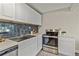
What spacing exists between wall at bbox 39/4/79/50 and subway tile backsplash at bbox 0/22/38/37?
34 centimetres

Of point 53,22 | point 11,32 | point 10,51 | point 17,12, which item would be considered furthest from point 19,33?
point 10,51

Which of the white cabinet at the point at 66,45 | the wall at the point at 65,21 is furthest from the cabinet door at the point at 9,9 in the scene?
the white cabinet at the point at 66,45

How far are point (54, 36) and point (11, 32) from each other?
0.78 m

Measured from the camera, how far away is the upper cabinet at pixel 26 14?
169cm

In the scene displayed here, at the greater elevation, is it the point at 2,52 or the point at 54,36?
the point at 54,36

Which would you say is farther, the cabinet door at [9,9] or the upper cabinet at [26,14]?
the upper cabinet at [26,14]

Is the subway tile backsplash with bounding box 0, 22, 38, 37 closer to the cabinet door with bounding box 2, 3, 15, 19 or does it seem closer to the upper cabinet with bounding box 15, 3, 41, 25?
the upper cabinet with bounding box 15, 3, 41, 25

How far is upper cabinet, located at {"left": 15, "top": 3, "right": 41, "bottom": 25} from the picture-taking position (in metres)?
1.69

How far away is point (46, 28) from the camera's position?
1.76m

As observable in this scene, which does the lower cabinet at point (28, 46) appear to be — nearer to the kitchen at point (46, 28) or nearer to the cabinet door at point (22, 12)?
the kitchen at point (46, 28)

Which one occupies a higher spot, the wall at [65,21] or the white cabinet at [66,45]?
the wall at [65,21]

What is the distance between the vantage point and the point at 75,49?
69.1 inches

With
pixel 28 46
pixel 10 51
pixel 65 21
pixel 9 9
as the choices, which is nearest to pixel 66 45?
pixel 65 21

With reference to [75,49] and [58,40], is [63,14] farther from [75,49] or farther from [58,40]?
[75,49]
